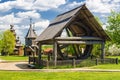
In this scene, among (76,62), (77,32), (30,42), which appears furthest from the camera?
(30,42)

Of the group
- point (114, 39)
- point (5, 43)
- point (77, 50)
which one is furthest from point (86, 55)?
point (5, 43)

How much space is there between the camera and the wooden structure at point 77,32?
106ft

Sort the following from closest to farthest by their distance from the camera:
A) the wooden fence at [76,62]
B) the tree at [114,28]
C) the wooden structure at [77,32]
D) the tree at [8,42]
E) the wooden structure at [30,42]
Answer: the wooden fence at [76,62]
the wooden structure at [77,32]
the tree at [114,28]
the wooden structure at [30,42]
the tree at [8,42]

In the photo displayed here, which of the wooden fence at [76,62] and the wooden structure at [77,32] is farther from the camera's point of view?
the wooden structure at [77,32]

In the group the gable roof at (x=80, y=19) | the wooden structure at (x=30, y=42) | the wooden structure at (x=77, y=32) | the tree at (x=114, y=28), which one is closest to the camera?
the gable roof at (x=80, y=19)

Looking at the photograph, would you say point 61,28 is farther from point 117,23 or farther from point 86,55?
point 117,23

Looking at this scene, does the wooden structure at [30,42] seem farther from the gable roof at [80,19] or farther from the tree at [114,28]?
the gable roof at [80,19]

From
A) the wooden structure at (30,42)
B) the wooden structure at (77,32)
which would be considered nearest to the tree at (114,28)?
the wooden structure at (77,32)

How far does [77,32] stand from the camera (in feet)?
126

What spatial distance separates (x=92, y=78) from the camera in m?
20.8

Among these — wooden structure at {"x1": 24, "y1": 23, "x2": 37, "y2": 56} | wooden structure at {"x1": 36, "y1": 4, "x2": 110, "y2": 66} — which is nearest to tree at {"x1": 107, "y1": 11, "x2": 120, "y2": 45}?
wooden structure at {"x1": 36, "y1": 4, "x2": 110, "y2": 66}

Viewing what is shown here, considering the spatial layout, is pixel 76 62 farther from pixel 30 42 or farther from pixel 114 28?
pixel 30 42

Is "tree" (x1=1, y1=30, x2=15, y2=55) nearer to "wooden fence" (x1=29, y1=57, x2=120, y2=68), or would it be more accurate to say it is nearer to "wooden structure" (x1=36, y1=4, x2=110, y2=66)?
"wooden structure" (x1=36, y1=4, x2=110, y2=66)

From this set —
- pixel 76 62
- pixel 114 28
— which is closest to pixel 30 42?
pixel 114 28
